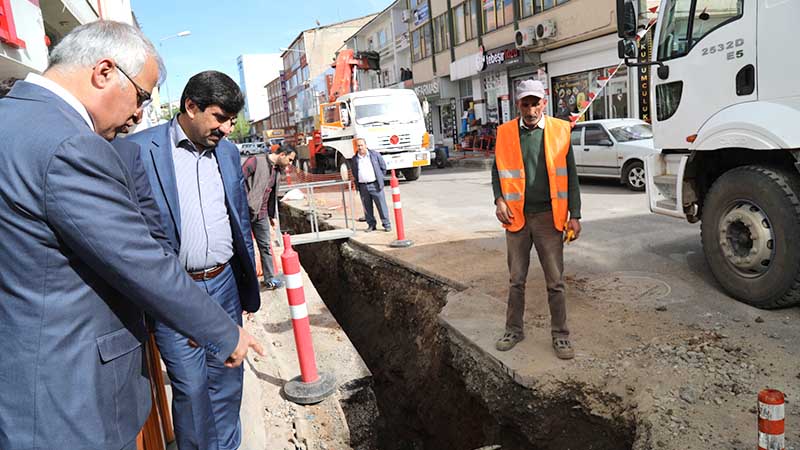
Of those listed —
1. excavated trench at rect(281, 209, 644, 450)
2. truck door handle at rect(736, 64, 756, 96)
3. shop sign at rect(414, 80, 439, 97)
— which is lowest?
excavated trench at rect(281, 209, 644, 450)

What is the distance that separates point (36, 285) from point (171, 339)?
49.1 inches

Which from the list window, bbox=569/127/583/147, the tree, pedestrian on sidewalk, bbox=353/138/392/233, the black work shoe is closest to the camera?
the black work shoe

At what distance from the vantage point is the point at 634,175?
1093 cm

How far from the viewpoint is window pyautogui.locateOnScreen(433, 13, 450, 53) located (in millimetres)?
28141

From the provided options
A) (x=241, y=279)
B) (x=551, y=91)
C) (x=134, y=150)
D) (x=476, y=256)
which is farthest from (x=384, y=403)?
(x=551, y=91)

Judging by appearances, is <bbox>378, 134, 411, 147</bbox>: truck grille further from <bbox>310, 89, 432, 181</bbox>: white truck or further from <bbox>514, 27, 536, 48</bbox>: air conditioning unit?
<bbox>514, 27, 536, 48</bbox>: air conditioning unit

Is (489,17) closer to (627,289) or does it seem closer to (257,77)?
(627,289)

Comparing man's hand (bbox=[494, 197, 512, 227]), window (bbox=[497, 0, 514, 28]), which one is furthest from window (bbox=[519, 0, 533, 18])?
man's hand (bbox=[494, 197, 512, 227])

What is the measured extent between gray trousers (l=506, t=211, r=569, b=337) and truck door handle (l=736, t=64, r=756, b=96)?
1919mm

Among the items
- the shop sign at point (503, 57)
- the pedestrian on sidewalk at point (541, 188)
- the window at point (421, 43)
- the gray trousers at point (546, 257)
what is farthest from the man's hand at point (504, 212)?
the window at point (421, 43)

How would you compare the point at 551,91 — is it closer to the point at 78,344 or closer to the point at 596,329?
the point at 596,329

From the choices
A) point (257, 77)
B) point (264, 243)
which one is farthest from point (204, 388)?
point (257, 77)

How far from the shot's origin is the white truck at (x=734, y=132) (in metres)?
3.80

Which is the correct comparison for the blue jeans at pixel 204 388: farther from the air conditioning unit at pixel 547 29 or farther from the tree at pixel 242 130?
the tree at pixel 242 130
